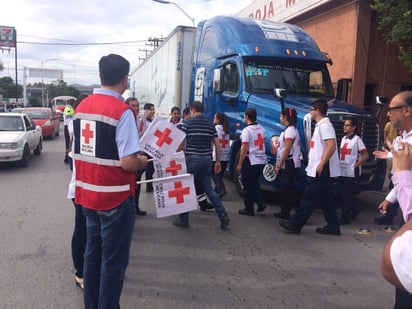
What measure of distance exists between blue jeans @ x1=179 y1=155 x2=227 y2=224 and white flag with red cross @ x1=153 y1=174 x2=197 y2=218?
77 cm

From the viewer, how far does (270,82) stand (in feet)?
24.7

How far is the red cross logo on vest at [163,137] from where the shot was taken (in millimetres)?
3926

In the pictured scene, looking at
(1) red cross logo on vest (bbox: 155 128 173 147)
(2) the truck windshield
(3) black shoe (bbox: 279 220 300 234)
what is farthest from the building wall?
(1) red cross logo on vest (bbox: 155 128 173 147)

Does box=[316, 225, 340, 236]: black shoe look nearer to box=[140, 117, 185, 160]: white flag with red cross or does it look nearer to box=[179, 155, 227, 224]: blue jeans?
box=[179, 155, 227, 224]: blue jeans

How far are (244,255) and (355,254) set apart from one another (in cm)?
142

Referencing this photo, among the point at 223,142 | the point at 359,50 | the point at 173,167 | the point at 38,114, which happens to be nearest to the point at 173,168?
the point at 173,167

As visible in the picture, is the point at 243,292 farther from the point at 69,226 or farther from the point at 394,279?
the point at 69,226

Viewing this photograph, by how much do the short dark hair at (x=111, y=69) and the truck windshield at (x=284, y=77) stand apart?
494 cm

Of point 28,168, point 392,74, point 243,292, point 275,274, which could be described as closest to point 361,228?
point 275,274

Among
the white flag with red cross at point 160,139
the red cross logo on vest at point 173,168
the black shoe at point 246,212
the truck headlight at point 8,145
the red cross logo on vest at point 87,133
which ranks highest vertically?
the red cross logo on vest at point 87,133

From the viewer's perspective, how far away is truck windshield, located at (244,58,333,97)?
7.48 m

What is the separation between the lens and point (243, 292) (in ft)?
11.9

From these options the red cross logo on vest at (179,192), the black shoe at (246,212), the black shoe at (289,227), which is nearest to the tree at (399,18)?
the black shoe at (246,212)

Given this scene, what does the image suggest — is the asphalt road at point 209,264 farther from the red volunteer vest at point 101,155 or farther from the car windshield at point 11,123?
the car windshield at point 11,123
